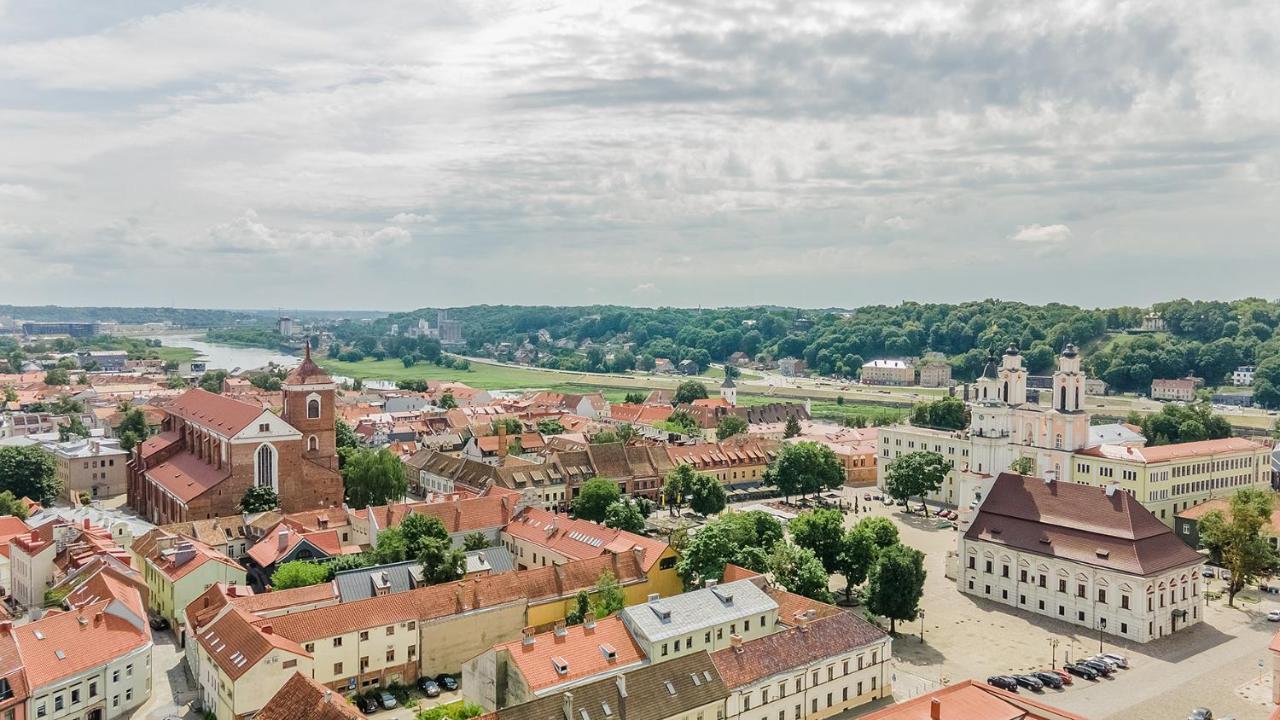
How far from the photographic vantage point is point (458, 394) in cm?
17525

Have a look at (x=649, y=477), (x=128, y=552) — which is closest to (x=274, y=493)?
(x=128, y=552)

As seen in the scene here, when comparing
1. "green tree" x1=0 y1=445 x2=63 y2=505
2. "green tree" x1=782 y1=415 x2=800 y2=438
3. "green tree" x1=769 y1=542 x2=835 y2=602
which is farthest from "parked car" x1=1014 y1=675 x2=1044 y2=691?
"green tree" x1=0 y1=445 x2=63 y2=505

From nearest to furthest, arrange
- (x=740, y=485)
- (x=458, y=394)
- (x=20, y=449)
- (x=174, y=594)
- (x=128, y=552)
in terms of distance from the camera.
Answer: (x=174, y=594)
(x=128, y=552)
(x=20, y=449)
(x=740, y=485)
(x=458, y=394)

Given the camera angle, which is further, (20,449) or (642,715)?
(20,449)

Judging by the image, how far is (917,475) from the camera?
270ft

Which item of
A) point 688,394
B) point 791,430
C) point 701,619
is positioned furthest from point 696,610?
point 688,394

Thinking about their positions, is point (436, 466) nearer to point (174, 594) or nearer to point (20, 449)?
point (20, 449)

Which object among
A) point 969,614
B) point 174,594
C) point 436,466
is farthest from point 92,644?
point 436,466

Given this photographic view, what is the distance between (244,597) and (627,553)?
1938cm

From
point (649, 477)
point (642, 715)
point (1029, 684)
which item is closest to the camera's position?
point (642, 715)

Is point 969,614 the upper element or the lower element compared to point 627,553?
lower

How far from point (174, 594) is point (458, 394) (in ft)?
414

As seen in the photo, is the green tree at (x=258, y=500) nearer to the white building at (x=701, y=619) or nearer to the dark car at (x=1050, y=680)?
the white building at (x=701, y=619)

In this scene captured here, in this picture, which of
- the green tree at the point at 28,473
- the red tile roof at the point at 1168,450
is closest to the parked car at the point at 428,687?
the green tree at the point at 28,473
